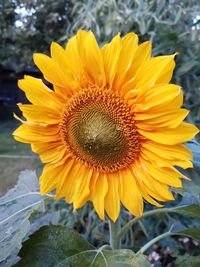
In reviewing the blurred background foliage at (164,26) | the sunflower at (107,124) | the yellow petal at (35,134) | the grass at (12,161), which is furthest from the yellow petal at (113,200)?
the grass at (12,161)

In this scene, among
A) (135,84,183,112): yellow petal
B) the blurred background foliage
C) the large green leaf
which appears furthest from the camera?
the blurred background foliage

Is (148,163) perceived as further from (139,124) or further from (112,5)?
(112,5)

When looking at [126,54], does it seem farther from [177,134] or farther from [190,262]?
[190,262]

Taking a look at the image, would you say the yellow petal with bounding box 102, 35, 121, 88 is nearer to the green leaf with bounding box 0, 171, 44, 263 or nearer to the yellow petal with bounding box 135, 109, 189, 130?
the yellow petal with bounding box 135, 109, 189, 130

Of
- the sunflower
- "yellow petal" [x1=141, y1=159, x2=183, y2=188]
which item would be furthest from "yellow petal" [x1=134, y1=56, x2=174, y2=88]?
"yellow petal" [x1=141, y1=159, x2=183, y2=188]

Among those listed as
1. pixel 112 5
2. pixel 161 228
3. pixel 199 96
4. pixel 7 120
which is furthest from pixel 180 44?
pixel 7 120

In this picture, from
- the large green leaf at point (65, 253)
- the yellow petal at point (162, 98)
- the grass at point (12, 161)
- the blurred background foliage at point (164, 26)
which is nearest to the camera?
the yellow petal at point (162, 98)

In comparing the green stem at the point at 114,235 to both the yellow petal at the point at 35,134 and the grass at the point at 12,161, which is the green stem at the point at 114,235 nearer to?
the yellow petal at the point at 35,134
